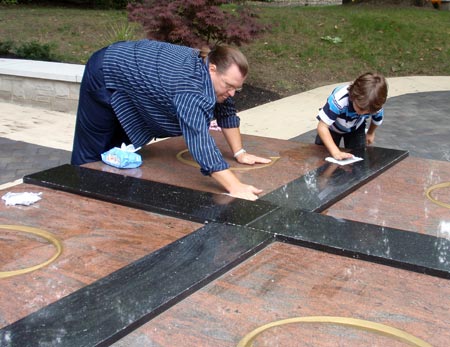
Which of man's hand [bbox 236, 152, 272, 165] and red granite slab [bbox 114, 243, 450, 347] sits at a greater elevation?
red granite slab [bbox 114, 243, 450, 347]

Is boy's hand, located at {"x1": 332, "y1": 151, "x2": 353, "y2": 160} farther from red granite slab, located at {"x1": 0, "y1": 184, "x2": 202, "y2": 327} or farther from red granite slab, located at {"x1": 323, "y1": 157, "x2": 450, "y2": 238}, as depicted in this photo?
red granite slab, located at {"x1": 0, "y1": 184, "x2": 202, "y2": 327}

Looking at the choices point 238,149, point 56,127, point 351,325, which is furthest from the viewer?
point 56,127

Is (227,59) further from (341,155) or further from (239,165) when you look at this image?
(341,155)

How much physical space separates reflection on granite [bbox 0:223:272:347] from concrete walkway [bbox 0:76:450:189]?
295 centimetres

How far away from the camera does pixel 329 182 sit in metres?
2.90

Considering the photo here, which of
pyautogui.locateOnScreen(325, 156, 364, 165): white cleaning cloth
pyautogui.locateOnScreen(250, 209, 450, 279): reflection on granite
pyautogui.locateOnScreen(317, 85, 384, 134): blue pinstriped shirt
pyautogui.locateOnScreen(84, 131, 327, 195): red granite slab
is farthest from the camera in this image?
pyautogui.locateOnScreen(317, 85, 384, 134): blue pinstriped shirt

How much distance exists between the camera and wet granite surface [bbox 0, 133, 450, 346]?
1.63 metres

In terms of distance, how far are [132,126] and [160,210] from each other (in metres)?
0.80

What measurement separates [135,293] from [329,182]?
1.39 meters

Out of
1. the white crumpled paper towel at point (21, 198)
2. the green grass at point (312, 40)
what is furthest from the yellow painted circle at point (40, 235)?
the green grass at point (312, 40)

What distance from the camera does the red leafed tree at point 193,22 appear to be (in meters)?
7.97

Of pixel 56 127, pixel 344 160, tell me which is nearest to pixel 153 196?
pixel 344 160

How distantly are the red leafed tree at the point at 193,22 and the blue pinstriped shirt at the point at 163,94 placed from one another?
4962 millimetres

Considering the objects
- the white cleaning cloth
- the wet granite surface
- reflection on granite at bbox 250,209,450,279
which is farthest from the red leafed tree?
reflection on granite at bbox 250,209,450,279
